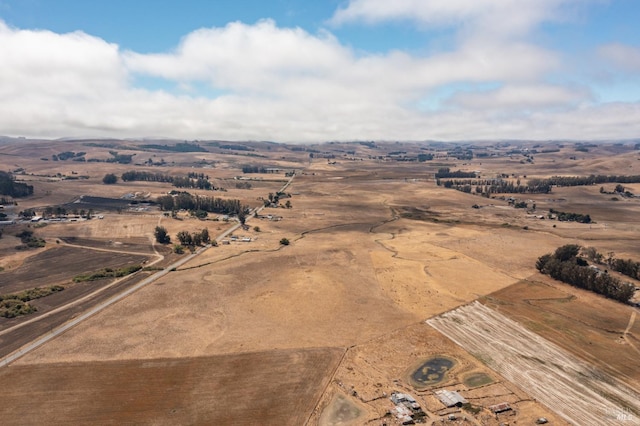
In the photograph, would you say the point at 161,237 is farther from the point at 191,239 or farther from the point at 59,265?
the point at 59,265

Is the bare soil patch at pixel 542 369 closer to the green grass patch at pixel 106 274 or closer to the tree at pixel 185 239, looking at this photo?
the green grass patch at pixel 106 274

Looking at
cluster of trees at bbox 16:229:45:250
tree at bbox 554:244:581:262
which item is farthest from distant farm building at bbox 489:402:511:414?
cluster of trees at bbox 16:229:45:250

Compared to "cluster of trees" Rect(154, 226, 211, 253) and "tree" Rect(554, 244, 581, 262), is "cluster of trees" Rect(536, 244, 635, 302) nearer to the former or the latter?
"tree" Rect(554, 244, 581, 262)

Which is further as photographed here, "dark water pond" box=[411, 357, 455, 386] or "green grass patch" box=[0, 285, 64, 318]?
"green grass patch" box=[0, 285, 64, 318]

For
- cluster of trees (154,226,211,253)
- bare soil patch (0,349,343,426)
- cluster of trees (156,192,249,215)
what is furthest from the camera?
cluster of trees (156,192,249,215)

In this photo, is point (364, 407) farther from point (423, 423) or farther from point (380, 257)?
point (380, 257)

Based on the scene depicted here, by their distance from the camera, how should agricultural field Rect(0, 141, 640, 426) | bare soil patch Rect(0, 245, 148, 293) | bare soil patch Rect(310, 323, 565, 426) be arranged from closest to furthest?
bare soil patch Rect(310, 323, 565, 426) < agricultural field Rect(0, 141, 640, 426) < bare soil patch Rect(0, 245, 148, 293)

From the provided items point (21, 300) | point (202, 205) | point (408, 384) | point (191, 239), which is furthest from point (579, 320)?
point (202, 205)
